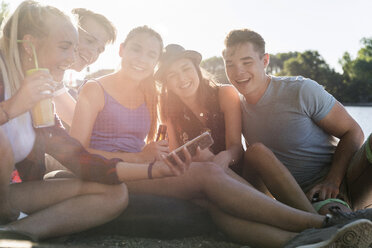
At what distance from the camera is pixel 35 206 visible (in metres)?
2.36

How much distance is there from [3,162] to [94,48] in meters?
2.04

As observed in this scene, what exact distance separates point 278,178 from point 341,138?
95 cm

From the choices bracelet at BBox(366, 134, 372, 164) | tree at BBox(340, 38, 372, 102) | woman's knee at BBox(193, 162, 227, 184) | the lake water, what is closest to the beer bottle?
woman's knee at BBox(193, 162, 227, 184)

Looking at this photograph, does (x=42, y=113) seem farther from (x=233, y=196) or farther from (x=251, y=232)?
(x=251, y=232)

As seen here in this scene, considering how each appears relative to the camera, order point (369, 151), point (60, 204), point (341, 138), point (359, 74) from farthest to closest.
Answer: point (359, 74) → point (341, 138) → point (369, 151) → point (60, 204)

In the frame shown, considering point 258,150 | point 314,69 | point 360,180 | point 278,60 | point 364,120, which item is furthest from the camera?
point 278,60

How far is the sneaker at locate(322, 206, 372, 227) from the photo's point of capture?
6.91 ft

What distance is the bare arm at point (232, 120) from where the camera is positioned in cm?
323

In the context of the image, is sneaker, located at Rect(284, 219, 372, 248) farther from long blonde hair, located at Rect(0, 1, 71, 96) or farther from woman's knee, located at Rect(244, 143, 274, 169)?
long blonde hair, located at Rect(0, 1, 71, 96)

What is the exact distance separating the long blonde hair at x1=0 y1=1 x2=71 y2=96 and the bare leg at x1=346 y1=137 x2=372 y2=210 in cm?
265

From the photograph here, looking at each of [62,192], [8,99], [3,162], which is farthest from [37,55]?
[62,192]

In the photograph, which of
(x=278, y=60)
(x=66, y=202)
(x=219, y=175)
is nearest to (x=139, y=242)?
(x=66, y=202)

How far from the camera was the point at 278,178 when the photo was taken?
9.12ft

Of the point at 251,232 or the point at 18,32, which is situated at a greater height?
the point at 18,32
